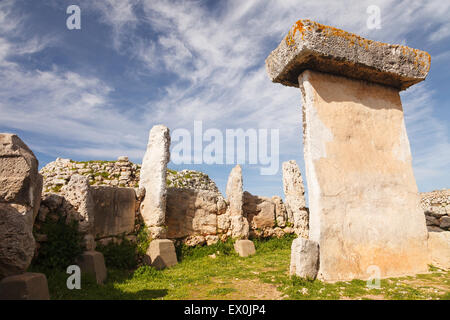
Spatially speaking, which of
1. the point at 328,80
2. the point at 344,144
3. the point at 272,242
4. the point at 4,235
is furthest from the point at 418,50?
the point at 4,235

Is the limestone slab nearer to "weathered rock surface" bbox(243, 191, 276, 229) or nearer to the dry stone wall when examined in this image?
the dry stone wall

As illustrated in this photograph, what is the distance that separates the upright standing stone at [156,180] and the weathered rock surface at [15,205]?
13.3 feet

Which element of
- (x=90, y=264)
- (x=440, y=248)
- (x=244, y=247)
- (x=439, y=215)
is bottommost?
(x=244, y=247)

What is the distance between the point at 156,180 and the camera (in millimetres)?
7441

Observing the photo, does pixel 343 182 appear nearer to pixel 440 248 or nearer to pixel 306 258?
pixel 306 258

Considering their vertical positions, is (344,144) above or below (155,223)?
above

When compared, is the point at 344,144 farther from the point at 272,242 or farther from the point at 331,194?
the point at 272,242

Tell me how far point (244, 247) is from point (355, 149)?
4354 millimetres

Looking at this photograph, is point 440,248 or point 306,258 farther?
point 440,248

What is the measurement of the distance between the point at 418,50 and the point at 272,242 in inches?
256

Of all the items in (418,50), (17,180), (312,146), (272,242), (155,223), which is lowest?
(272,242)

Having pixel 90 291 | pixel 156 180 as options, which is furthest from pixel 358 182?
pixel 90 291

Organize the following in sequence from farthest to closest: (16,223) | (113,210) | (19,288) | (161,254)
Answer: (161,254), (113,210), (16,223), (19,288)
